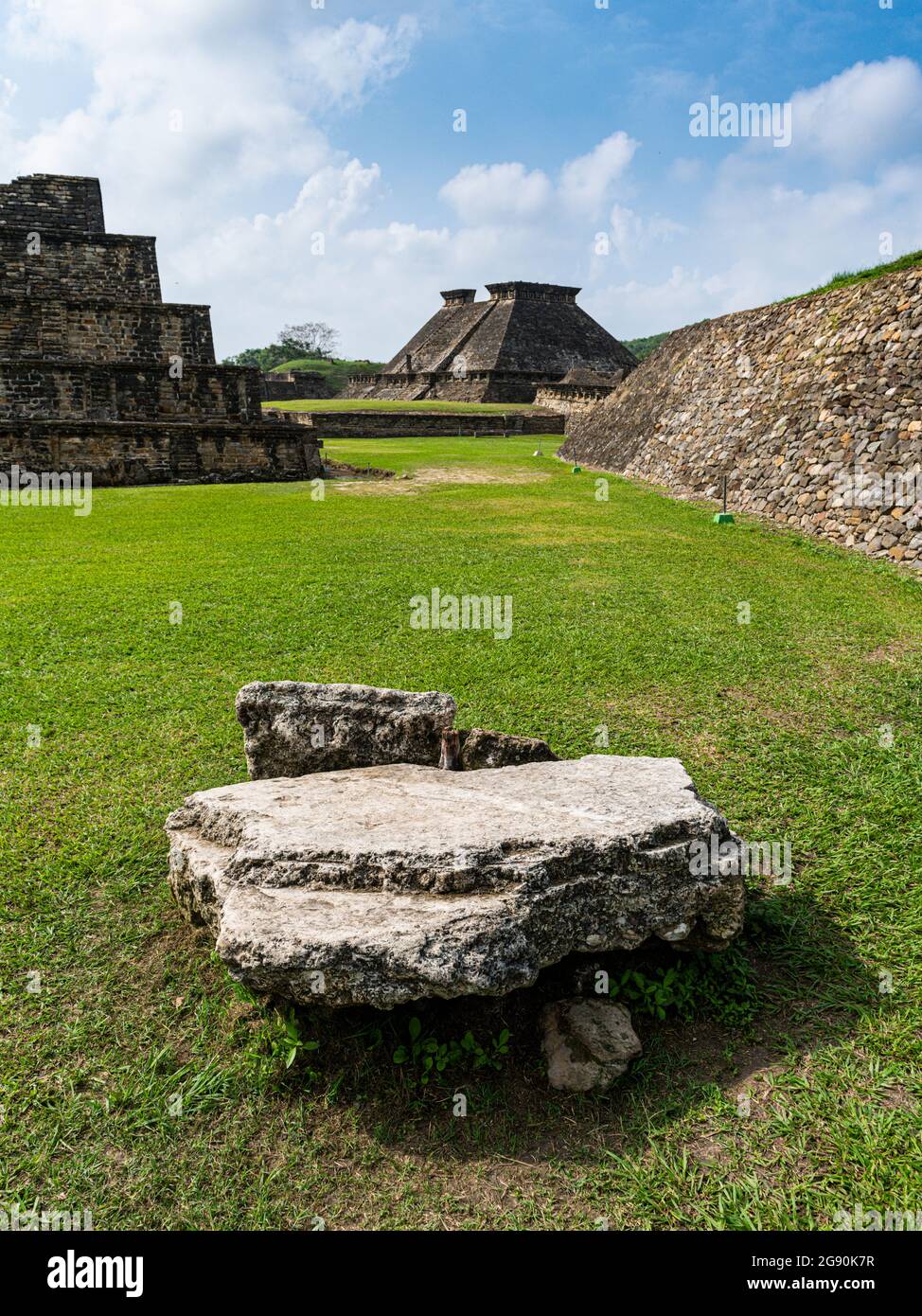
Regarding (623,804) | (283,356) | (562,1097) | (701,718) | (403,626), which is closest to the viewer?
(562,1097)

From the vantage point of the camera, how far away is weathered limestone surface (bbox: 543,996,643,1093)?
105 inches

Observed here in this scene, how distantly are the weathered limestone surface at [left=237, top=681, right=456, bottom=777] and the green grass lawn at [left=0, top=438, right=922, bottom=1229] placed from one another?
2.52 ft

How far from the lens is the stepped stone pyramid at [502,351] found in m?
46.9

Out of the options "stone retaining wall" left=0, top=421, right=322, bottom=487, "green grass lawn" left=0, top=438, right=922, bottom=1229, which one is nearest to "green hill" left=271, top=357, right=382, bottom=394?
"stone retaining wall" left=0, top=421, right=322, bottom=487

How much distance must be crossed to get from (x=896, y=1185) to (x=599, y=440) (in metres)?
22.7

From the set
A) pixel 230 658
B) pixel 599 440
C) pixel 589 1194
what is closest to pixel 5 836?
pixel 230 658

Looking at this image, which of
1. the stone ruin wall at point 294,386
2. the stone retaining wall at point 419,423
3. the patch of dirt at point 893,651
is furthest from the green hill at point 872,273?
the stone ruin wall at point 294,386

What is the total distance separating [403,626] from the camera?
7.31 m

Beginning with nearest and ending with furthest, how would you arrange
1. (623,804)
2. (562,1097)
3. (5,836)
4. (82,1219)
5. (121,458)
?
(82,1219) → (562,1097) → (623,804) → (5,836) → (121,458)

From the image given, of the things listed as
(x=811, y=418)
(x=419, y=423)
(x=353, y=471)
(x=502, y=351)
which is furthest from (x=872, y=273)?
(x=502, y=351)

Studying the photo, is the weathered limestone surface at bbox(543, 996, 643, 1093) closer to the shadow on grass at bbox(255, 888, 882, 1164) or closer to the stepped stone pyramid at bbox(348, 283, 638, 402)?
the shadow on grass at bbox(255, 888, 882, 1164)

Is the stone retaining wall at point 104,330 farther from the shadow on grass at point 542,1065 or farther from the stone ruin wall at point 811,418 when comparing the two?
the shadow on grass at point 542,1065

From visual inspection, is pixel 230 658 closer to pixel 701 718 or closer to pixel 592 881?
pixel 701 718

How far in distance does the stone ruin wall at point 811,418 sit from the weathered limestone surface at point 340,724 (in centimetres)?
812
